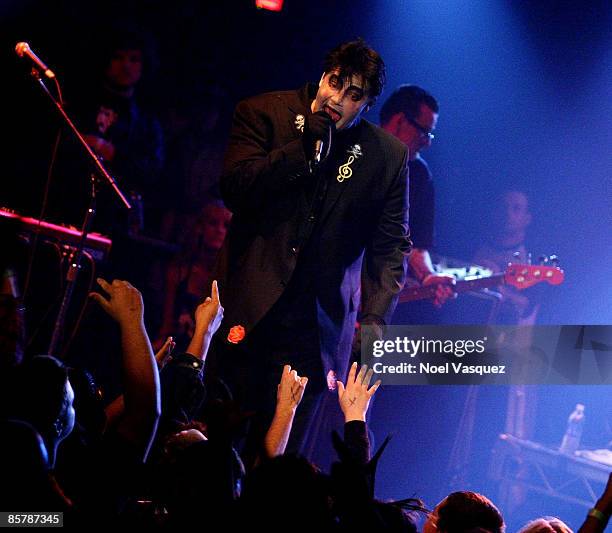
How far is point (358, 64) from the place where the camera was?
11.6 ft

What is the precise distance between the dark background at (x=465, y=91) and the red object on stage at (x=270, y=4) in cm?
28

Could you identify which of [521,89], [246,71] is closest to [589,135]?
[521,89]

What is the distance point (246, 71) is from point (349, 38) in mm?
998

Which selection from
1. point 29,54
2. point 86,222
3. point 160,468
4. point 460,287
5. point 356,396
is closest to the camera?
point 160,468

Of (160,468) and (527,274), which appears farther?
(527,274)

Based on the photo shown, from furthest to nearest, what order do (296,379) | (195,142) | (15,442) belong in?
(195,142) → (296,379) → (15,442)

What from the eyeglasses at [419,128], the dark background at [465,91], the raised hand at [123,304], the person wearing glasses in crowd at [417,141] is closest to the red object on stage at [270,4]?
the dark background at [465,91]

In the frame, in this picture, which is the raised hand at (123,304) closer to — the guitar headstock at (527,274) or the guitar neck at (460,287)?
the guitar neck at (460,287)

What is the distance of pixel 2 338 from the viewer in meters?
2.16

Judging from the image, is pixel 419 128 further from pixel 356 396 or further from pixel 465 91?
pixel 356 396

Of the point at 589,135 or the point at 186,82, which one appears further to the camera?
the point at 589,135

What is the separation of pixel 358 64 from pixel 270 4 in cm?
404

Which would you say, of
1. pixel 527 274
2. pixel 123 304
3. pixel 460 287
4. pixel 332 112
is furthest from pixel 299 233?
pixel 527 274

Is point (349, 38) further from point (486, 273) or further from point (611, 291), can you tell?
point (611, 291)
